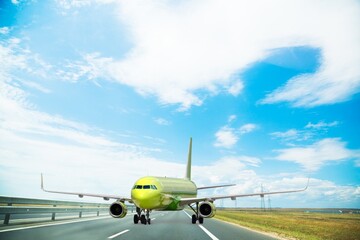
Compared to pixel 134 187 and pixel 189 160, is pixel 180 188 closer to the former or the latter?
pixel 134 187

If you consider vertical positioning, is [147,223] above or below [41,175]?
below

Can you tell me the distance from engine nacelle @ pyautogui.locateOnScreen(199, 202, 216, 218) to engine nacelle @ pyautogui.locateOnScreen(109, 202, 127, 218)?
20.1 ft

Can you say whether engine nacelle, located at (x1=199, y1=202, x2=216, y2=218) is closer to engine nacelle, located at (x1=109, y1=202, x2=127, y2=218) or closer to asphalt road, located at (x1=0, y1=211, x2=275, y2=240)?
asphalt road, located at (x1=0, y1=211, x2=275, y2=240)

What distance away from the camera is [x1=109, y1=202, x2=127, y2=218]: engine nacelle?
23.0 meters

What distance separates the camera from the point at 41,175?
79.9 feet

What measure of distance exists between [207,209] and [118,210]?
23.0 feet

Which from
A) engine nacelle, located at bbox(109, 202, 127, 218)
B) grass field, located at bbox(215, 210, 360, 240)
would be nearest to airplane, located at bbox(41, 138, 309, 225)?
engine nacelle, located at bbox(109, 202, 127, 218)

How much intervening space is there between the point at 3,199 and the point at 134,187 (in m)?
9.04

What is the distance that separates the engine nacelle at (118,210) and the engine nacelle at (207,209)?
6.12m

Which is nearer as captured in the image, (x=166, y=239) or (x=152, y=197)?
(x=166, y=239)

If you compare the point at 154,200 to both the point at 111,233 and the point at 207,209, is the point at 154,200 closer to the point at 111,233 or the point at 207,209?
the point at 207,209

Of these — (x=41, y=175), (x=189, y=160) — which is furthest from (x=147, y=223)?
(x=189, y=160)

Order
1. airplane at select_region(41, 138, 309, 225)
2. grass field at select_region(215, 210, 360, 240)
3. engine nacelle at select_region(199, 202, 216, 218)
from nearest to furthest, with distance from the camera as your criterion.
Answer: grass field at select_region(215, 210, 360, 240) < airplane at select_region(41, 138, 309, 225) < engine nacelle at select_region(199, 202, 216, 218)

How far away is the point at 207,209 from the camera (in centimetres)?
2434
